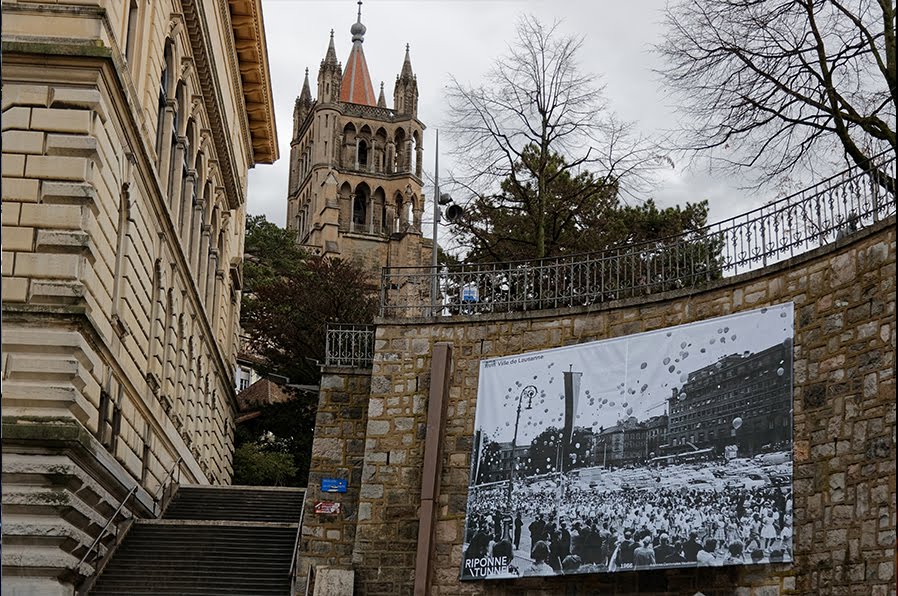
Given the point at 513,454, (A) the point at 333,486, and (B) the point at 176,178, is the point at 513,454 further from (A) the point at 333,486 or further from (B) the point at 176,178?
(B) the point at 176,178

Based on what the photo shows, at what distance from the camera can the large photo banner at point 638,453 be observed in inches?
644

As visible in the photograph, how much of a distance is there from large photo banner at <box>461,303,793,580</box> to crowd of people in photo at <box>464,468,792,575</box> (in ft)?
0.06

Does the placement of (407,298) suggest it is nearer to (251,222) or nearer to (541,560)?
(541,560)

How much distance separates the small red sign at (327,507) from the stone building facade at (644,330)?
109mm

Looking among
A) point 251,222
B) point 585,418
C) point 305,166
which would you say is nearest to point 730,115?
point 585,418

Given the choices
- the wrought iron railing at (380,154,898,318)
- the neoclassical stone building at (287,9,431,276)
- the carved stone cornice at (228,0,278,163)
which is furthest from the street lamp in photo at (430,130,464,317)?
the neoclassical stone building at (287,9,431,276)

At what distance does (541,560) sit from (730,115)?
811 centimetres

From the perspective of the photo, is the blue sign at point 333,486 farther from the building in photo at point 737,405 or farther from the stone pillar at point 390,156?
the stone pillar at point 390,156

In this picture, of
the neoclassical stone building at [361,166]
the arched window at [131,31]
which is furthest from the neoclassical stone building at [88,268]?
the neoclassical stone building at [361,166]

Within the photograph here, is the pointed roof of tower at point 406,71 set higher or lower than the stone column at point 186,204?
higher

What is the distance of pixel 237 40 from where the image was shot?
38.9 meters

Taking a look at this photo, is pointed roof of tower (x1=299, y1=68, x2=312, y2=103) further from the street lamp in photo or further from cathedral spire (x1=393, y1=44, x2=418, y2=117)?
the street lamp in photo

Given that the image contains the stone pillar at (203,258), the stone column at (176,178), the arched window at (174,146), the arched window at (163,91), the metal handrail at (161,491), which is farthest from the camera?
the stone pillar at (203,258)

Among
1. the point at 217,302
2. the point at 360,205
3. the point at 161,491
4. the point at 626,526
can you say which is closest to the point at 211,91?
the point at 217,302
